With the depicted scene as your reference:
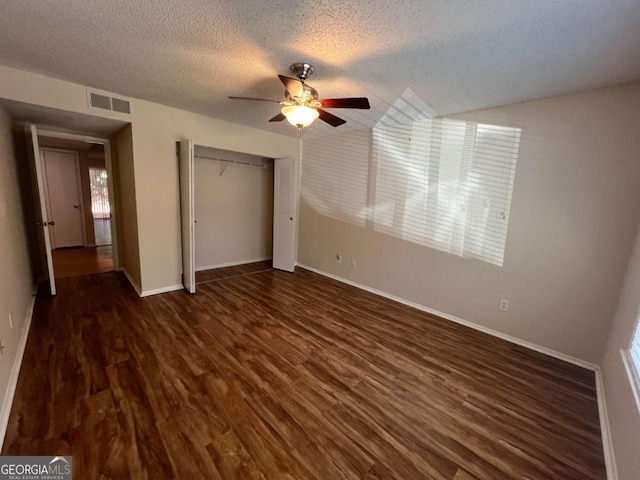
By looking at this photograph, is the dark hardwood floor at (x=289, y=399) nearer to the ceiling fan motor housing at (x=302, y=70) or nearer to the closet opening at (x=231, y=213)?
the closet opening at (x=231, y=213)

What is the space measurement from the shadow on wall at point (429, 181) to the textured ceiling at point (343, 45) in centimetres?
53

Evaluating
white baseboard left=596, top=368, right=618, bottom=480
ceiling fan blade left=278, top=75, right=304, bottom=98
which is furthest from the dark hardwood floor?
ceiling fan blade left=278, top=75, right=304, bottom=98

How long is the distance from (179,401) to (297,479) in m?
0.96

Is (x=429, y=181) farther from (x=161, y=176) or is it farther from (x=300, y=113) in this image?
(x=161, y=176)

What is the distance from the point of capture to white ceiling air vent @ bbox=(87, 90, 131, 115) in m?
2.78

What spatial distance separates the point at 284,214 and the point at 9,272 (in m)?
3.24

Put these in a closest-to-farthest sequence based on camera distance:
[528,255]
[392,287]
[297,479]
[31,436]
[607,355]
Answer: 1. [297,479]
2. [31,436]
3. [607,355]
4. [528,255]
5. [392,287]

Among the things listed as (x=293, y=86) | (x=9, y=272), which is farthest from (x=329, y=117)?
(x=9, y=272)

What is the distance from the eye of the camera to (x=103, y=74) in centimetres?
241

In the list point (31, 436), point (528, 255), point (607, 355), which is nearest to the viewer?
point (31, 436)

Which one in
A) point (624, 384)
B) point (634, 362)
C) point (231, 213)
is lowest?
point (624, 384)

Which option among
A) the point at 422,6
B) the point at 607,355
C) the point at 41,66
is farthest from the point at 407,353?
the point at 41,66

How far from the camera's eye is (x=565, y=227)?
247 centimetres

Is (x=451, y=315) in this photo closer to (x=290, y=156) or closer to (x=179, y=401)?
(x=179, y=401)
